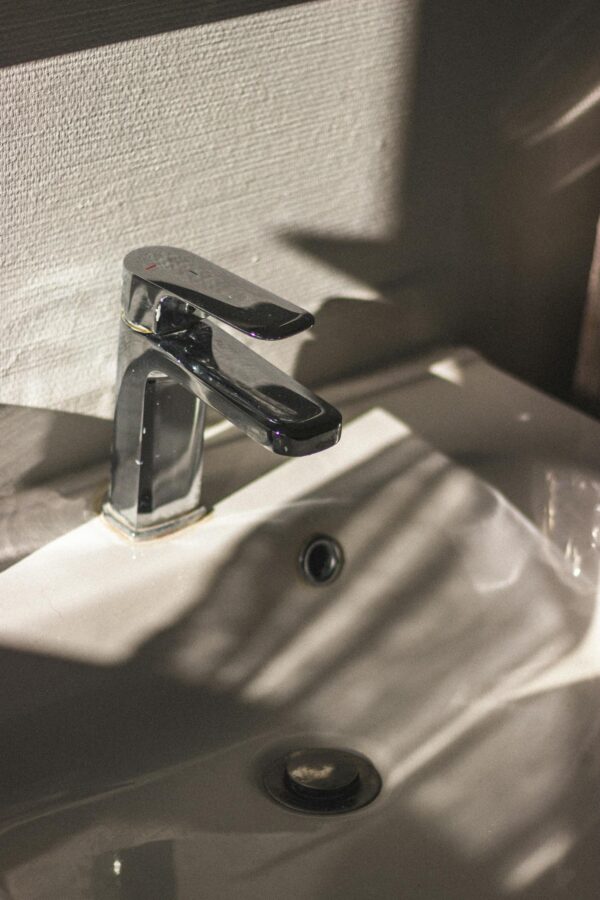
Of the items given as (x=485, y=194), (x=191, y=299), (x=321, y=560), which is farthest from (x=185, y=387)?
(x=485, y=194)

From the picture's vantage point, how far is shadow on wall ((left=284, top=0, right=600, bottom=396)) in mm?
735

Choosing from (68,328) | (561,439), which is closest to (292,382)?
(68,328)

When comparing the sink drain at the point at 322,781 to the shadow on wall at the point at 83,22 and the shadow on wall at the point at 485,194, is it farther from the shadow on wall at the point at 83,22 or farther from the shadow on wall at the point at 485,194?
the shadow on wall at the point at 83,22

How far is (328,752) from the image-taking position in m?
0.61

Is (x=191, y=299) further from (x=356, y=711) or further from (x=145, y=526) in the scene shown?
(x=356, y=711)

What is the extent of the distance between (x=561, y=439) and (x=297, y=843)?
1.10 feet

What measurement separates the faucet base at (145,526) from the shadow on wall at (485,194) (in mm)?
173

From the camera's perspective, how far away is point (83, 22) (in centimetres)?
54

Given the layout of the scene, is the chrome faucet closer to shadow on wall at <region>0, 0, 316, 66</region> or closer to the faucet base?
the faucet base

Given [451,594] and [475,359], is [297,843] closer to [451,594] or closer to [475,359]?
[451,594]

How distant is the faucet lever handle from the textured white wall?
6cm

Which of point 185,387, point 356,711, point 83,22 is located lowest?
point 356,711

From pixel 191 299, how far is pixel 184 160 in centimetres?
14

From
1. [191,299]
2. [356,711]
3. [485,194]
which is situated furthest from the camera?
[485,194]
